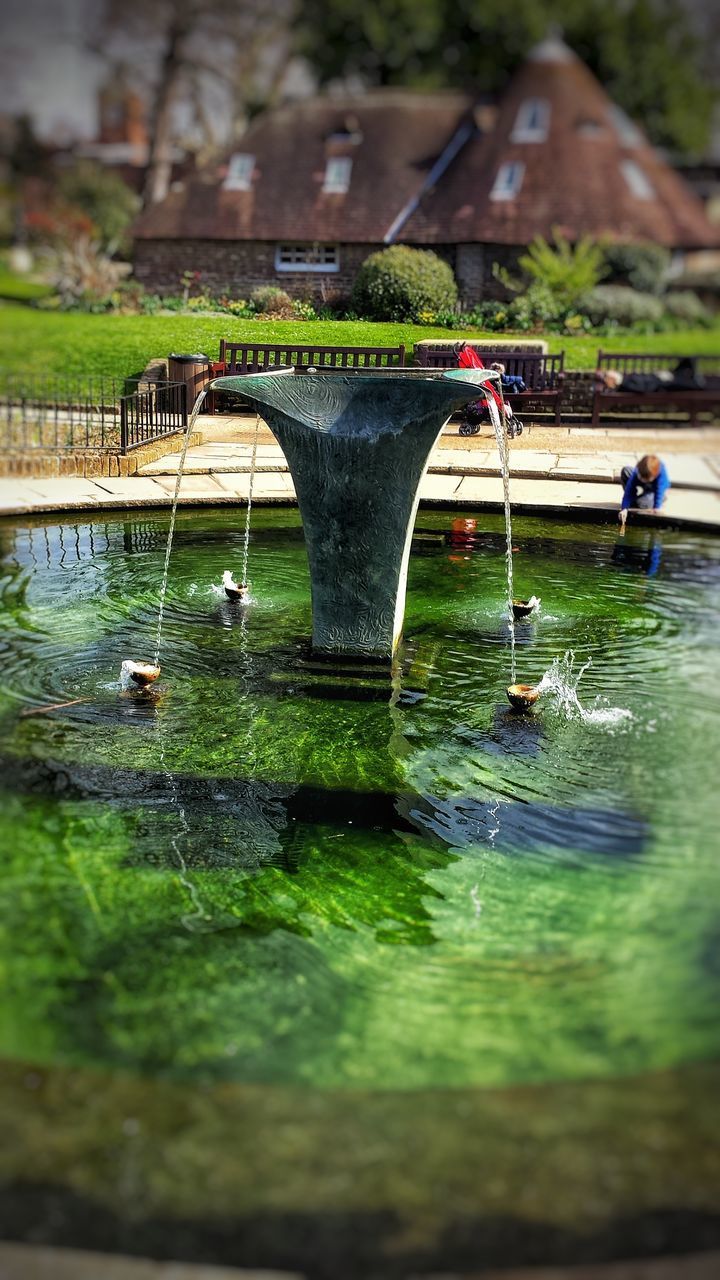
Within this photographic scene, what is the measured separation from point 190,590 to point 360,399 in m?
2.37

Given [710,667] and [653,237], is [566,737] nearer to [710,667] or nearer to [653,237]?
[710,667]

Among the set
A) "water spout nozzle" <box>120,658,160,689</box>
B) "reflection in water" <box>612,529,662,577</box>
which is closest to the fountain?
"water spout nozzle" <box>120,658,160,689</box>

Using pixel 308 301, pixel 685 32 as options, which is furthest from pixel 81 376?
pixel 685 32

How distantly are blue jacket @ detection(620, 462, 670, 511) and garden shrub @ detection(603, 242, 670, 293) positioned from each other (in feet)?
8.87

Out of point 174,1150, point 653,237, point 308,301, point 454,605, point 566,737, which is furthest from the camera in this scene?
point 653,237

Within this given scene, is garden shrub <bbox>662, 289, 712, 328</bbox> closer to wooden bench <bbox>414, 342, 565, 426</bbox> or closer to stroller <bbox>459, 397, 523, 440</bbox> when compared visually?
wooden bench <bbox>414, 342, 565, 426</bbox>

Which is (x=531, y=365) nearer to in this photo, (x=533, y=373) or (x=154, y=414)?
(x=533, y=373)

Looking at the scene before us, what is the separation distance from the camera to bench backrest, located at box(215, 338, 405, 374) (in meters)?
9.30

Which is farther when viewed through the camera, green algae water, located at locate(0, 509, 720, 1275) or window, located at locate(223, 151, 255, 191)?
window, located at locate(223, 151, 255, 191)

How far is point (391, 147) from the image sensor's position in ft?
32.0

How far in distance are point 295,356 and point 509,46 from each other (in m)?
3.30

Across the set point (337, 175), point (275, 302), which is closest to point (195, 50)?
point (337, 175)

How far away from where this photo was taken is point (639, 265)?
415 inches

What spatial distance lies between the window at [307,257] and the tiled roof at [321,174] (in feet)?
0.27
